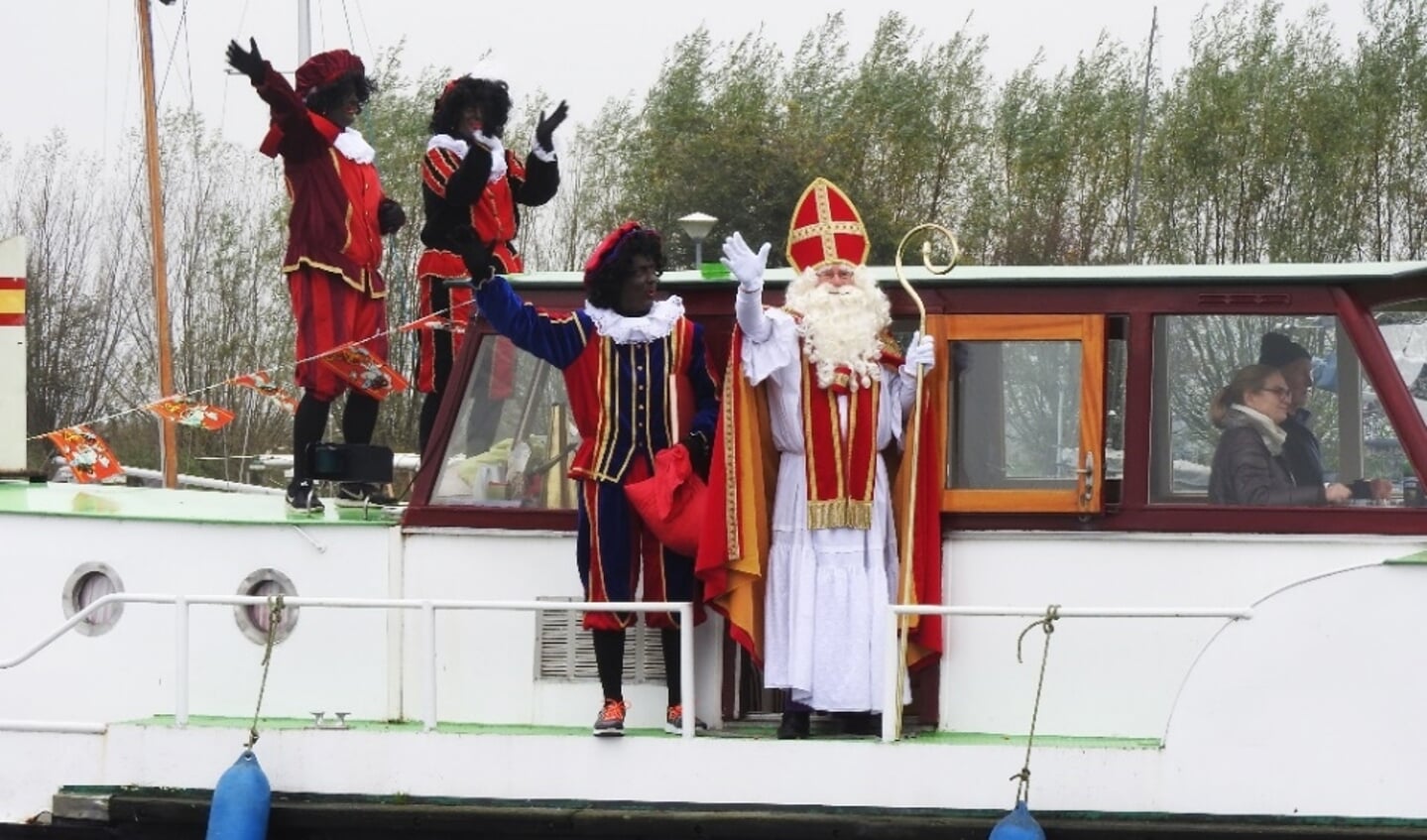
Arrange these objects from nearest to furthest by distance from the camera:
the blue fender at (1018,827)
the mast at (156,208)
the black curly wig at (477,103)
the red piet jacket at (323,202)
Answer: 1. the blue fender at (1018,827)
2. the red piet jacket at (323,202)
3. the black curly wig at (477,103)
4. the mast at (156,208)

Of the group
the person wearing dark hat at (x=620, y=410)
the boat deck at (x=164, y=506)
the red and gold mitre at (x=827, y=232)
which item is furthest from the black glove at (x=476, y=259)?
the boat deck at (x=164, y=506)

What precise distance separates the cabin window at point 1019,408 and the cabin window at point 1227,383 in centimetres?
20

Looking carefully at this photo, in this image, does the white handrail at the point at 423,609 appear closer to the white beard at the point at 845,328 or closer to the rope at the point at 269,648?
the rope at the point at 269,648

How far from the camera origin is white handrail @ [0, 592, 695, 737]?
25.5ft

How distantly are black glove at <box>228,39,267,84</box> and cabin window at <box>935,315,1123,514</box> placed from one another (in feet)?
9.80

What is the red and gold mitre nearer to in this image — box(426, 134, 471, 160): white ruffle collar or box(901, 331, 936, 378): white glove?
box(901, 331, 936, 378): white glove

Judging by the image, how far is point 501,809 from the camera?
306 inches

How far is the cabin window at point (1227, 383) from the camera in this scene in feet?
25.5

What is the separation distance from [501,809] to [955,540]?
178cm

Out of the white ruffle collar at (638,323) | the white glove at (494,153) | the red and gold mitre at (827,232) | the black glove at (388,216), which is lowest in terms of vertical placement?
the white ruffle collar at (638,323)

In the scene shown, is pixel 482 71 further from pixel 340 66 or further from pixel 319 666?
pixel 319 666

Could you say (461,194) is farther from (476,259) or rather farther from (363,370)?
(476,259)

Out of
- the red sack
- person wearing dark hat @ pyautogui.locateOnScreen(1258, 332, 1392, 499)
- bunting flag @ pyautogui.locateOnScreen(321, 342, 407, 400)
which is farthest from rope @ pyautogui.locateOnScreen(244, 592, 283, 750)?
person wearing dark hat @ pyautogui.locateOnScreen(1258, 332, 1392, 499)

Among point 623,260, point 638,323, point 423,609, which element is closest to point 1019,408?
point 638,323
